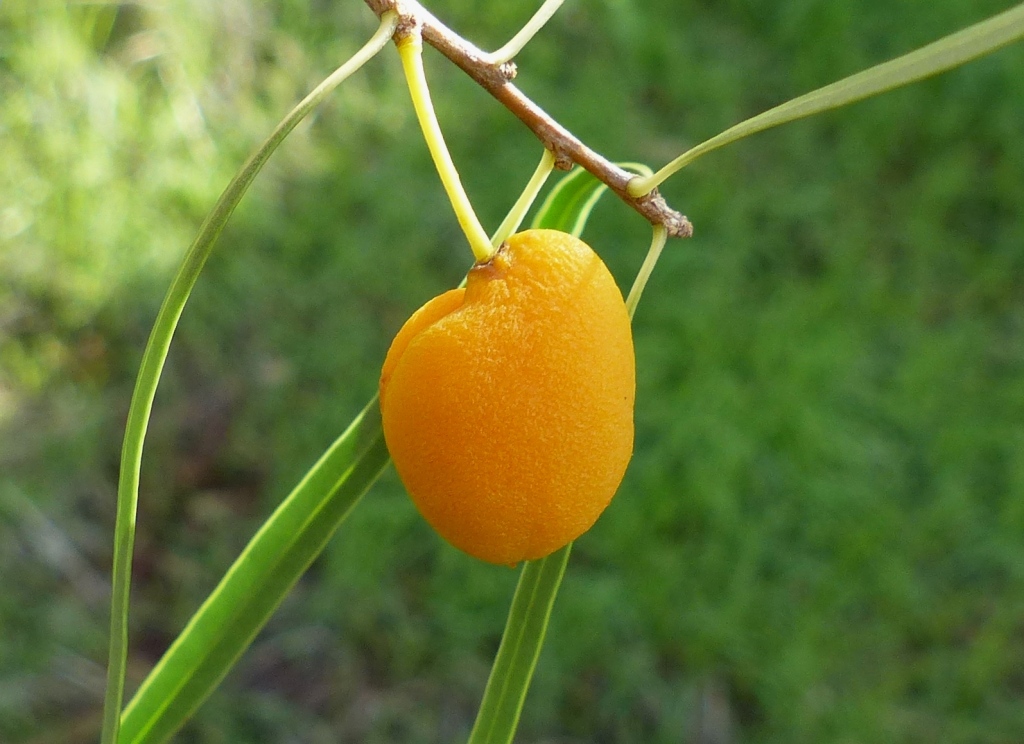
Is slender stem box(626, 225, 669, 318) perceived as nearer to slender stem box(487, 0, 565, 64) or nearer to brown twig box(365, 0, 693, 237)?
brown twig box(365, 0, 693, 237)

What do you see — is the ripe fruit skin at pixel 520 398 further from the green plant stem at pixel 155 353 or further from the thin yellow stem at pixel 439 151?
the green plant stem at pixel 155 353

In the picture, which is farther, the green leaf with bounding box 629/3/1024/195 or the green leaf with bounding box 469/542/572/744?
the green leaf with bounding box 469/542/572/744


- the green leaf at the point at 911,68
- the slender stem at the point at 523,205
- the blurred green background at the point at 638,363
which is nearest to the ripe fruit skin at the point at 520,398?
the slender stem at the point at 523,205

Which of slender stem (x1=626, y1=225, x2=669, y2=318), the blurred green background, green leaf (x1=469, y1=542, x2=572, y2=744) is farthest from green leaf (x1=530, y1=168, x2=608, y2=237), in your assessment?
the blurred green background

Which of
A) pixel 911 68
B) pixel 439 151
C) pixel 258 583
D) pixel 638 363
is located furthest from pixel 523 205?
pixel 638 363

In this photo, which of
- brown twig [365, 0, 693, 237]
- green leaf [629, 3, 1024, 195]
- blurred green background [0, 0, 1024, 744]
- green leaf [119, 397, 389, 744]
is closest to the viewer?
green leaf [629, 3, 1024, 195]

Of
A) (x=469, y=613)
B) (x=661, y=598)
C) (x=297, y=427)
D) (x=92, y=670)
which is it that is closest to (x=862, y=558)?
(x=661, y=598)
